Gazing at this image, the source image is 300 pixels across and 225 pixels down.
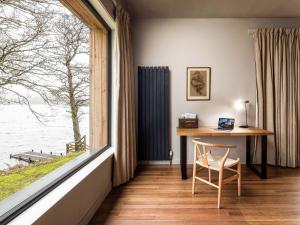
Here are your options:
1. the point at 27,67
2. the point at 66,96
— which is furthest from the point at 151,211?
the point at 27,67

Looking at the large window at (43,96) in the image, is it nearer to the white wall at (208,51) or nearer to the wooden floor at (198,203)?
the wooden floor at (198,203)

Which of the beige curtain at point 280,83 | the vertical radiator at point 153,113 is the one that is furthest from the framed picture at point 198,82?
the beige curtain at point 280,83

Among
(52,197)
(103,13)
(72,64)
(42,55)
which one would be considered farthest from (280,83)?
(52,197)

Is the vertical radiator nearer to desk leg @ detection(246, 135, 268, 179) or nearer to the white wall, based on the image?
the white wall

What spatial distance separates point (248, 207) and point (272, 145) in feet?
6.18

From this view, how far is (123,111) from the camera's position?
3.07 meters

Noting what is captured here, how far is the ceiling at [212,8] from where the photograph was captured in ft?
10.9

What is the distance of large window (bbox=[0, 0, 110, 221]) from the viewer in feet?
4.44

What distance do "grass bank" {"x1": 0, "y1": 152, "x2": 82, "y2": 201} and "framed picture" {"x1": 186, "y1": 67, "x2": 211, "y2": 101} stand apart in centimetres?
269

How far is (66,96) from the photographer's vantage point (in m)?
2.10

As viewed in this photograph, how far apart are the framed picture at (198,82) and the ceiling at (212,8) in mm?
920

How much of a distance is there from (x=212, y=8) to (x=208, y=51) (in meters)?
0.71

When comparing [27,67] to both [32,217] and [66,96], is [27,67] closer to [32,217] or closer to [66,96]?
[66,96]

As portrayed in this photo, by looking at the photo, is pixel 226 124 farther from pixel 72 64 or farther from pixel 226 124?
pixel 72 64
